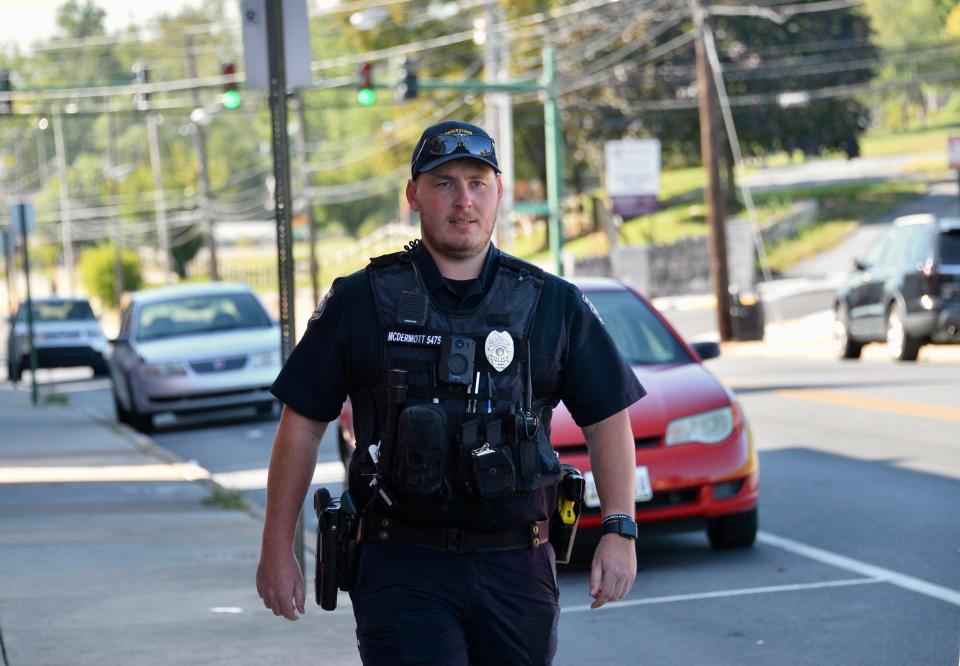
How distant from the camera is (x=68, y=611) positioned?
310 inches

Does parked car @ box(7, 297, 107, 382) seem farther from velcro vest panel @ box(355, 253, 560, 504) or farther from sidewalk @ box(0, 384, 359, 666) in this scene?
velcro vest panel @ box(355, 253, 560, 504)

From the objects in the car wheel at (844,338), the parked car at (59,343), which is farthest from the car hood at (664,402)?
the parked car at (59,343)

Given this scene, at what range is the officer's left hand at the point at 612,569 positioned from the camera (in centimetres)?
Result: 408

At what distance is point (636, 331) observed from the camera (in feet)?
34.2

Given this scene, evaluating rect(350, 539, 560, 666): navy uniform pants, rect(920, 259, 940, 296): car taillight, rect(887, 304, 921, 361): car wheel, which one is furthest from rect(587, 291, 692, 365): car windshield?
rect(887, 304, 921, 361): car wheel

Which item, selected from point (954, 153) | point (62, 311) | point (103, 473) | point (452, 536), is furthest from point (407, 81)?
point (452, 536)

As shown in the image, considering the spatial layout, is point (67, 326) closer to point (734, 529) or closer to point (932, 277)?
point (932, 277)

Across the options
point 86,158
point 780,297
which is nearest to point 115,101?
point 86,158

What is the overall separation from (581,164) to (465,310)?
66070 millimetres

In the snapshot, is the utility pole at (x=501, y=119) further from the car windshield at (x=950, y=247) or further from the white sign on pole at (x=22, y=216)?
the car windshield at (x=950, y=247)

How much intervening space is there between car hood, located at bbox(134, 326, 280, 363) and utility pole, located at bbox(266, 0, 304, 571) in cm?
1055

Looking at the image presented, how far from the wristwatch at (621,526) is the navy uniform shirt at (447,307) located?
25 centimetres

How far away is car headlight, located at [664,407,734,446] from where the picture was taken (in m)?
9.07

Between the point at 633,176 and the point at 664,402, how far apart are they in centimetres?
3037
